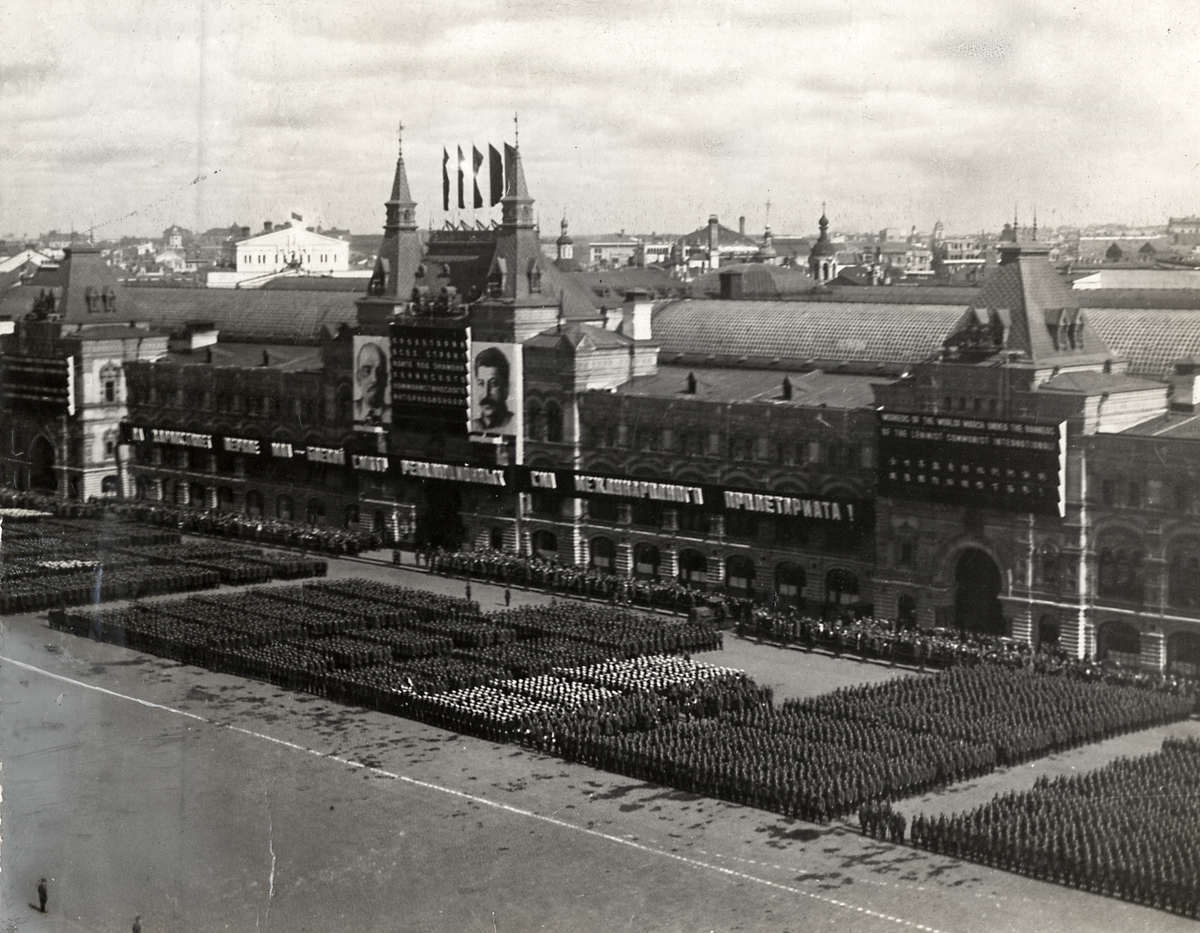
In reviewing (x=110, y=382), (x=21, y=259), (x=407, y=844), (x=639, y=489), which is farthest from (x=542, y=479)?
(x=21, y=259)

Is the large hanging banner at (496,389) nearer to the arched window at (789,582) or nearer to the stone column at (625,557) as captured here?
the stone column at (625,557)

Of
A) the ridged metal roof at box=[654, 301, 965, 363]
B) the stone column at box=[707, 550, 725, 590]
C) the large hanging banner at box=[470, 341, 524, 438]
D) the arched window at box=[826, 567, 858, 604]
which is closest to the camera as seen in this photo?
the arched window at box=[826, 567, 858, 604]

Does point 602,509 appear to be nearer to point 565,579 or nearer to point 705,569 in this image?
point 565,579

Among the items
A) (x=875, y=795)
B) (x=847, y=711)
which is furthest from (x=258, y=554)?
(x=875, y=795)

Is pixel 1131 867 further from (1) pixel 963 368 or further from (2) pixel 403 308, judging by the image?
(2) pixel 403 308

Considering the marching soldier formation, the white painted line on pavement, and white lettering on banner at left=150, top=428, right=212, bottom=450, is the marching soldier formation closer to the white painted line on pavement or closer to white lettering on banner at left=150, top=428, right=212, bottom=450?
the white painted line on pavement

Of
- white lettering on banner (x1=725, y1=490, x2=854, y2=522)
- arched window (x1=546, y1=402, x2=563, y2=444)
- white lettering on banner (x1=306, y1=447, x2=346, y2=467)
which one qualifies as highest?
arched window (x1=546, y1=402, x2=563, y2=444)

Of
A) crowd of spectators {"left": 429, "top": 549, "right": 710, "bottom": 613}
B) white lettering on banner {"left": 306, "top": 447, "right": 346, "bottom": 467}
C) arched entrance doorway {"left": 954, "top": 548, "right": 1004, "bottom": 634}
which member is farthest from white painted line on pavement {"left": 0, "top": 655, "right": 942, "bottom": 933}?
white lettering on banner {"left": 306, "top": 447, "right": 346, "bottom": 467}

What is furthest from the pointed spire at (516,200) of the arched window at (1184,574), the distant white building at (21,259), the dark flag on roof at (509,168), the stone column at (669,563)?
the distant white building at (21,259)
